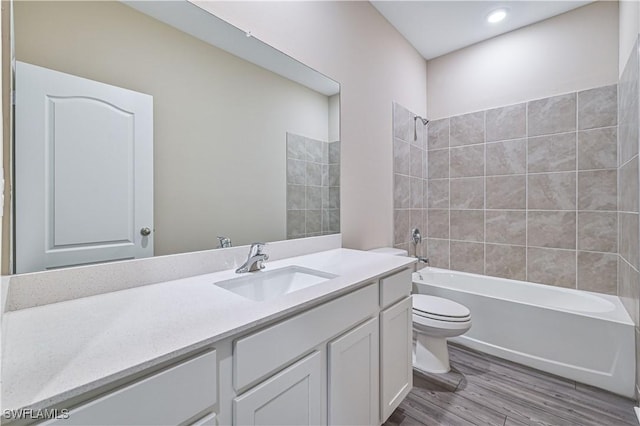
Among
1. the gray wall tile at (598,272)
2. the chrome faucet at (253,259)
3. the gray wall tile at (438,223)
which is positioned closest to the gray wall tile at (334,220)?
the chrome faucet at (253,259)

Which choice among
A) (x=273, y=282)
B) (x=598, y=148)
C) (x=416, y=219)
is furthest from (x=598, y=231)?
(x=273, y=282)

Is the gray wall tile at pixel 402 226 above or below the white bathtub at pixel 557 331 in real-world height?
above

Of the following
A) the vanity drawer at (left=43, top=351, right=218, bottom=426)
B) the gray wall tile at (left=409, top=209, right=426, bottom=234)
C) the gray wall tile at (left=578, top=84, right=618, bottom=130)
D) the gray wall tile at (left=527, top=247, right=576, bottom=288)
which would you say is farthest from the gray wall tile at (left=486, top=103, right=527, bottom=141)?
the vanity drawer at (left=43, top=351, right=218, bottom=426)

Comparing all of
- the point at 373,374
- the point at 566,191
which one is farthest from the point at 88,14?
the point at 566,191

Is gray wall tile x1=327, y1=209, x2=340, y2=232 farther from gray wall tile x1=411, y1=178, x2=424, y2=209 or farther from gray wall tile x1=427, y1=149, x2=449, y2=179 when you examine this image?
gray wall tile x1=427, y1=149, x2=449, y2=179

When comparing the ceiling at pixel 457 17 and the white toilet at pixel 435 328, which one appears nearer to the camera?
the white toilet at pixel 435 328

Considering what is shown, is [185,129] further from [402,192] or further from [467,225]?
[467,225]

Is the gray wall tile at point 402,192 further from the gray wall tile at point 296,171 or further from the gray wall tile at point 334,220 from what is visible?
the gray wall tile at point 296,171

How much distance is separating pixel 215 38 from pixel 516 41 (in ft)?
8.83

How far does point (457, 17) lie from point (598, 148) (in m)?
1.53

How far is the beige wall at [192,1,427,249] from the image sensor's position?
5.01 ft

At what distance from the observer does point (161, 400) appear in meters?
0.56

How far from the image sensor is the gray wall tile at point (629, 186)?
1575 mm

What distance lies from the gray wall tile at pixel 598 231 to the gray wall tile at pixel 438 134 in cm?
131
